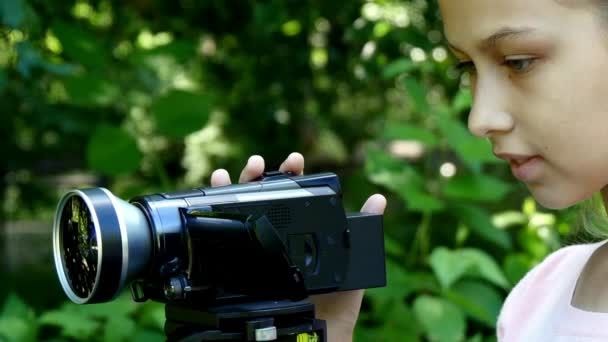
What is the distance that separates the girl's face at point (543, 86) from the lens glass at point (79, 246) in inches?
22.7

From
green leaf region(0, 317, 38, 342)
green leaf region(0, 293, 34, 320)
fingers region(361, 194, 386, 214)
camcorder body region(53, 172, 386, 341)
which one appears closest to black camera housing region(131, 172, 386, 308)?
camcorder body region(53, 172, 386, 341)

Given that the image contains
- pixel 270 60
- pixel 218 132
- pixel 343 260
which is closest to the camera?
pixel 343 260

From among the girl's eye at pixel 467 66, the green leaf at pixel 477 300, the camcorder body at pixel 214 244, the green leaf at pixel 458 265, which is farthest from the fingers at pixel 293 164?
the green leaf at pixel 477 300

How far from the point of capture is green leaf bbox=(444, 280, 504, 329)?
2.73 metres

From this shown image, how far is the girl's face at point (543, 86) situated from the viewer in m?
1.26

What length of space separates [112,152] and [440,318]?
1.15 metres

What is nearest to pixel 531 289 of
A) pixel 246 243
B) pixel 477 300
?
pixel 246 243

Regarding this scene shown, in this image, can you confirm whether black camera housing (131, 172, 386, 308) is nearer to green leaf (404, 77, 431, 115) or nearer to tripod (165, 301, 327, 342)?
tripod (165, 301, 327, 342)

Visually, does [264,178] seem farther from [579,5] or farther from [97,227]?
[579,5]

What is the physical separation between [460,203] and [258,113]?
1.38 meters

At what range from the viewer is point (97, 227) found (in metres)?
1.30

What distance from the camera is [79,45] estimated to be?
115 inches

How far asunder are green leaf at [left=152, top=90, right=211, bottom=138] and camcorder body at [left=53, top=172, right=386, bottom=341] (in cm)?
152

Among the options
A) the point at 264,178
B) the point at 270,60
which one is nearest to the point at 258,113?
the point at 270,60
